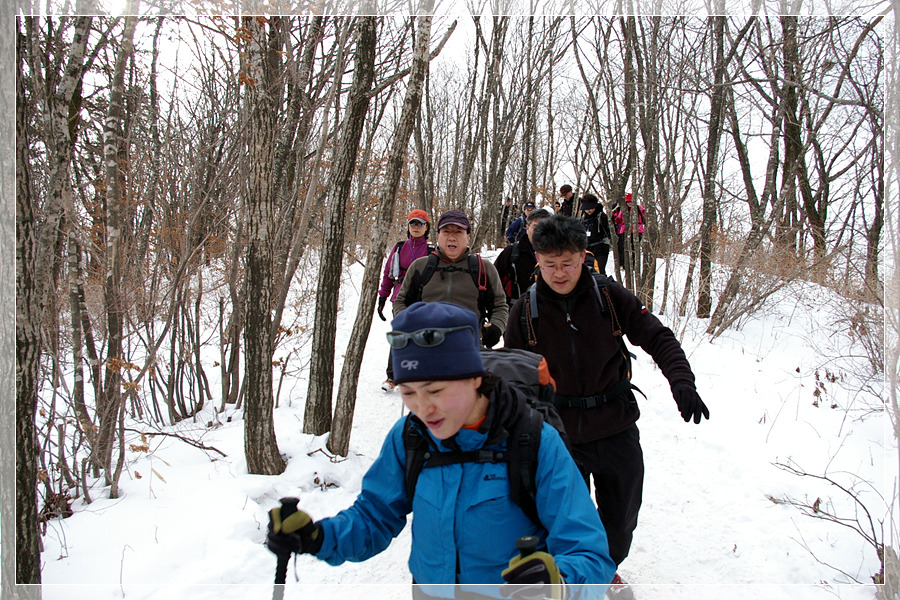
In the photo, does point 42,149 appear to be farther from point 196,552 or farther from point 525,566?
point 525,566

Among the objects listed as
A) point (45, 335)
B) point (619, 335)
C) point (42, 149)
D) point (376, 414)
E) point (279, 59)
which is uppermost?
point (279, 59)

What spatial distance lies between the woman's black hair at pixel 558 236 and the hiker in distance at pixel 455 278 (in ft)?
5.98

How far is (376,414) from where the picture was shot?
598 centimetres

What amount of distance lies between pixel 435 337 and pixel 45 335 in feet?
10.8

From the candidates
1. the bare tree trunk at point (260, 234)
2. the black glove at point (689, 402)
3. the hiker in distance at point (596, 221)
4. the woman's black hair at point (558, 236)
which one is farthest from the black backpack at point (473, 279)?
the hiker in distance at point (596, 221)

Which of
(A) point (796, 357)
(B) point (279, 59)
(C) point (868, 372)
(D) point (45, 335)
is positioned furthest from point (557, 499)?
(A) point (796, 357)

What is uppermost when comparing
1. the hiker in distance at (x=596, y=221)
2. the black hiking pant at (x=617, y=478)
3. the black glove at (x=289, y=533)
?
the hiker in distance at (x=596, y=221)

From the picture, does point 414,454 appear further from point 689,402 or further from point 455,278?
point 455,278

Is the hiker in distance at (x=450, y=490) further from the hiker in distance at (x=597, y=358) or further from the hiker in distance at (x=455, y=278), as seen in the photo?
the hiker in distance at (x=455, y=278)

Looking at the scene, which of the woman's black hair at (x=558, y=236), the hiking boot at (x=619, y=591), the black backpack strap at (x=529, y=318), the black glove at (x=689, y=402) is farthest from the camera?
the hiking boot at (x=619, y=591)

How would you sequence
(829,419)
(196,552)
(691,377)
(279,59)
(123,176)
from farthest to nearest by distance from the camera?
(829,419) < (123,176) < (279,59) < (196,552) < (691,377)

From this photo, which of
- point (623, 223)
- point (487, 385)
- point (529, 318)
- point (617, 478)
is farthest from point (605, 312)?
point (623, 223)

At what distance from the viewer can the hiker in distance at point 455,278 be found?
4363mm

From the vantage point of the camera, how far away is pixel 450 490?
4.92 feet
